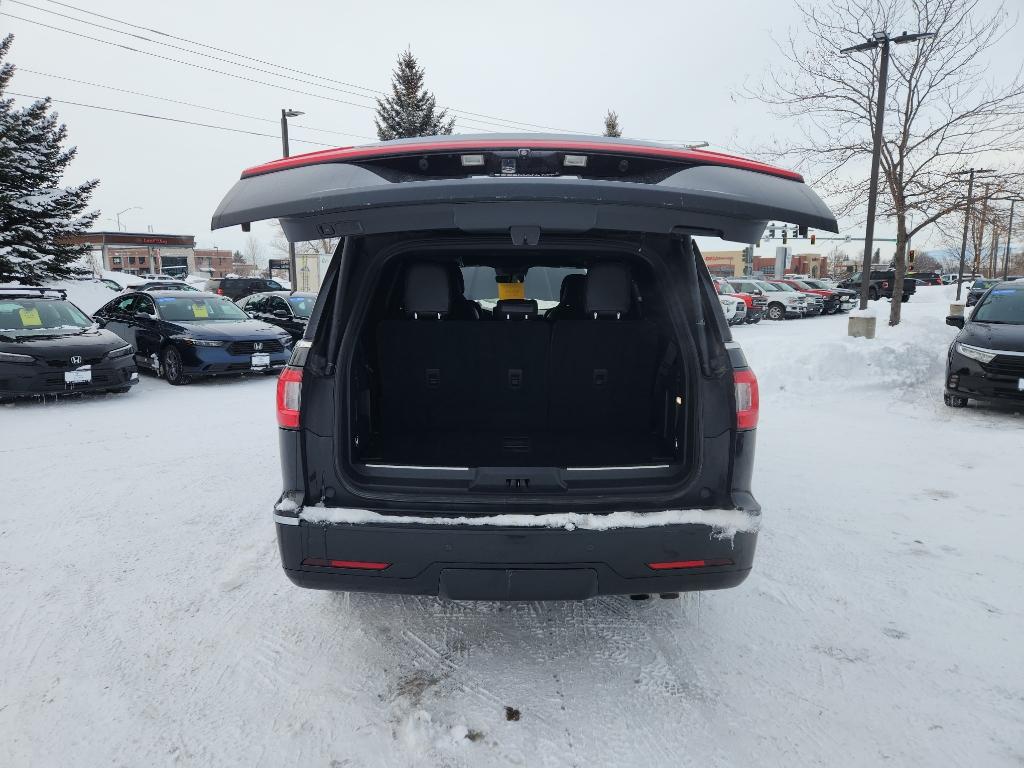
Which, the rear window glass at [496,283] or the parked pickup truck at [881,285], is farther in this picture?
the parked pickup truck at [881,285]

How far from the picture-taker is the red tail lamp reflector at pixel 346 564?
2379 mm

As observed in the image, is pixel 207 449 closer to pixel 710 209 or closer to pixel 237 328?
pixel 237 328

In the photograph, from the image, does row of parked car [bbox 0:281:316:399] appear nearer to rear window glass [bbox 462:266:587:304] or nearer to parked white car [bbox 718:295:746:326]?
rear window glass [bbox 462:266:587:304]

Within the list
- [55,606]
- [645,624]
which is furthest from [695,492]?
[55,606]

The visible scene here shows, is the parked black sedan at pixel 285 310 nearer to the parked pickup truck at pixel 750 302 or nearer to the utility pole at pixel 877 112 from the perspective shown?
the utility pole at pixel 877 112

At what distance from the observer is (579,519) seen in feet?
7.70

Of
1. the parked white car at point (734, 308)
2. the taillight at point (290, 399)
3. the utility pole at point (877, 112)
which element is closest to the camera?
the taillight at point (290, 399)

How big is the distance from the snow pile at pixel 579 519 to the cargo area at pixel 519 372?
26.7 inches

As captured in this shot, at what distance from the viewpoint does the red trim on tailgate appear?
2.13 m

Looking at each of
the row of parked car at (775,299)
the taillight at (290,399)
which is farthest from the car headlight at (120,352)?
the row of parked car at (775,299)

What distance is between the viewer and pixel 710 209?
2068 mm

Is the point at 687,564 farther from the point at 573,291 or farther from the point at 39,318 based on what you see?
the point at 39,318

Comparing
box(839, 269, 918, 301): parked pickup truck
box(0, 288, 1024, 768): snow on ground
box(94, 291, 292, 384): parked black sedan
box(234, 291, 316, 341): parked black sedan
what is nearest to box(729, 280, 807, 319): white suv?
box(839, 269, 918, 301): parked pickup truck

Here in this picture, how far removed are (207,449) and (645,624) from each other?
16.2ft
